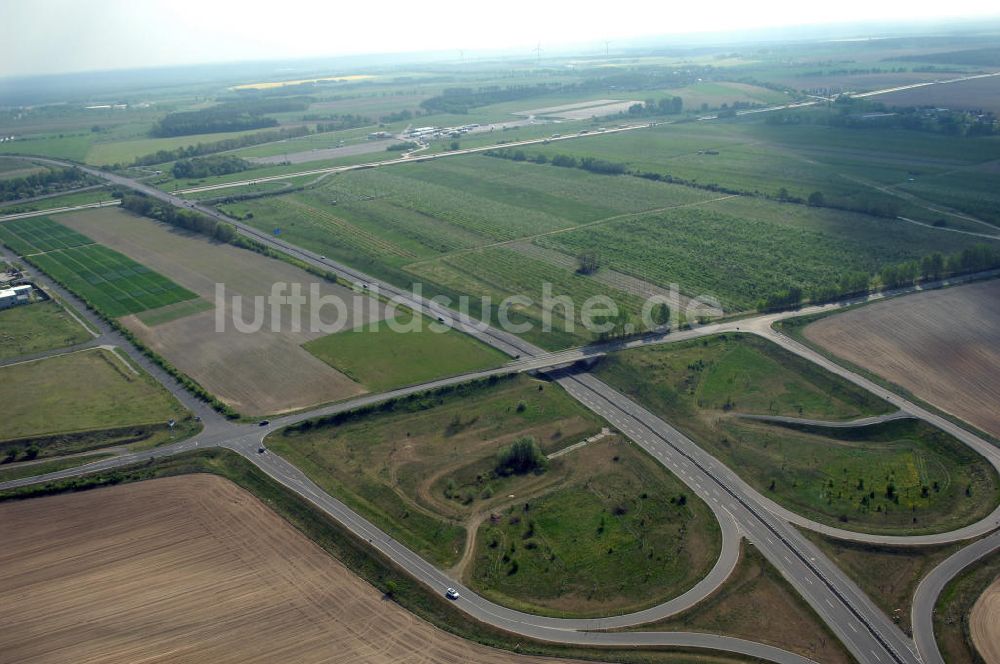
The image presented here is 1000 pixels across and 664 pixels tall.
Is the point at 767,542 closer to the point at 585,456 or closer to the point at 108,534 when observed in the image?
the point at 585,456

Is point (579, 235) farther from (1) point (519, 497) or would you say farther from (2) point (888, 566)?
(2) point (888, 566)

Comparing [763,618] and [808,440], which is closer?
[763,618]

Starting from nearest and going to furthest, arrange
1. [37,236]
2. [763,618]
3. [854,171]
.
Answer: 1. [763,618]
2. [37,236]
3. [854,171]

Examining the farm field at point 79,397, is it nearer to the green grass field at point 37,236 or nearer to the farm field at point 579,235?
the farm field at point 579,235

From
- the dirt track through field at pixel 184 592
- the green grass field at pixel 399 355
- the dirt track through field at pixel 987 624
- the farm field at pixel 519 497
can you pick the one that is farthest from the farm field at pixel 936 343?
the dirt track through field at pixel 184 592

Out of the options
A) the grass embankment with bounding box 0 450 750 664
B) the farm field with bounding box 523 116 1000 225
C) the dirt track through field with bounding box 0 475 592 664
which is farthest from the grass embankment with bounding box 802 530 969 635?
the farm field with bounding box 523 116 1000 225

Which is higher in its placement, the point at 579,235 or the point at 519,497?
the point at 579,235

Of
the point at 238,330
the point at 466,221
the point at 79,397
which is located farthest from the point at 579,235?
the point at 79,397

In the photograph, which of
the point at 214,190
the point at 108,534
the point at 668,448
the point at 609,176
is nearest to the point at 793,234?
the point at 609,176
